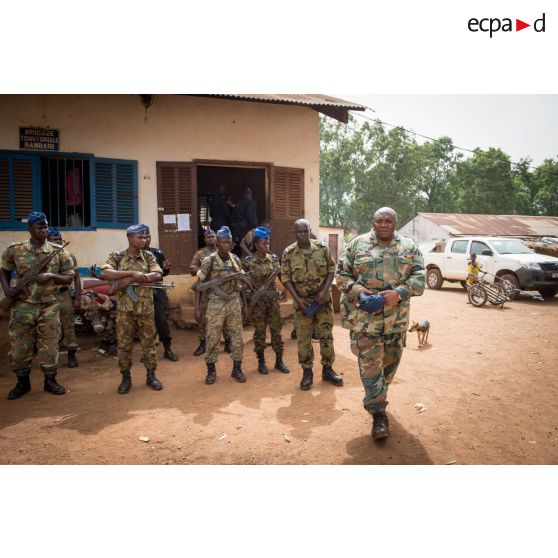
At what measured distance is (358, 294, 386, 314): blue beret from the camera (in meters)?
3.53

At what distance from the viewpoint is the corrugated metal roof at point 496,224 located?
22250 mm

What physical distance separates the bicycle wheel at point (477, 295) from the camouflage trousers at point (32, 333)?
969 cm

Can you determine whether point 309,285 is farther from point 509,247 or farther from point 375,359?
point 509,247

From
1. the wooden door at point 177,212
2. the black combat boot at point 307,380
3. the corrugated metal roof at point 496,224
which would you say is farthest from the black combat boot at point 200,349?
the corrugated metal roof at point 496,224

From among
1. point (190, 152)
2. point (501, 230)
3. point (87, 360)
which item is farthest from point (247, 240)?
point (501, 230)

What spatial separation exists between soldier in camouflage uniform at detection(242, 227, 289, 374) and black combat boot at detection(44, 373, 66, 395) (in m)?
2.27

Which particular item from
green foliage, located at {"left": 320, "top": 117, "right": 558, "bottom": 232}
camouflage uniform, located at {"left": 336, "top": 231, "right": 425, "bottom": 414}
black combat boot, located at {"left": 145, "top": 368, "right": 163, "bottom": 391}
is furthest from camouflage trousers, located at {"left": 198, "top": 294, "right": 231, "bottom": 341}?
green foliage, located at {"left": 320, "top": 117, "right": 558, "bottom": 232}

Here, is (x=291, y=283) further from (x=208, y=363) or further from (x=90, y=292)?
(x=90, y=292)

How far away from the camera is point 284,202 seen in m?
8.88

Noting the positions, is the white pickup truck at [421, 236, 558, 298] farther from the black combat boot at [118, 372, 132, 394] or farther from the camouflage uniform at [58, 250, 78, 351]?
the camouflage uniform at [58, 250, 78, 351]

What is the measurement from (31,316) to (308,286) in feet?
9.72
